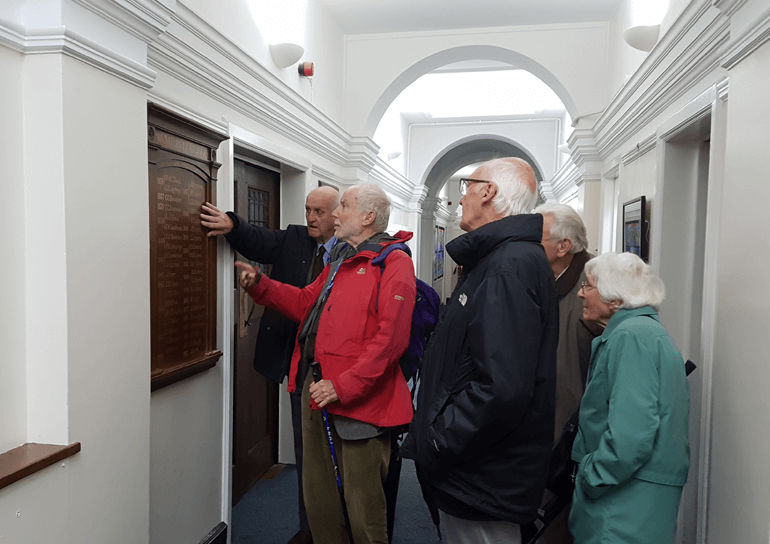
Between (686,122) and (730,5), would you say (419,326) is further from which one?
(730,5)

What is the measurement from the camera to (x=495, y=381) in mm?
1544

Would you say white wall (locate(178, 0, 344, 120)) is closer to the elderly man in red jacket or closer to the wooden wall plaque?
the wooden wall plaque

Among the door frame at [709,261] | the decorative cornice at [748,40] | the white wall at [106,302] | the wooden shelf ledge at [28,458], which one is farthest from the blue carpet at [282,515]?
the decorative cornice at [748,40]

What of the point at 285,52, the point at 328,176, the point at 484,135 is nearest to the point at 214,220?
the point at 285,52

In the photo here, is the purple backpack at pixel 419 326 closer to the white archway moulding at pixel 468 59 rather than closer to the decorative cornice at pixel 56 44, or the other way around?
the decorative cornice at pixel 56 44

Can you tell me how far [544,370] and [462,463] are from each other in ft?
1.27

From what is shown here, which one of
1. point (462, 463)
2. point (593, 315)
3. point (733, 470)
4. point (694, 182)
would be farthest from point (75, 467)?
point (694, 182)

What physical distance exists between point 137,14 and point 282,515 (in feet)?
9.64

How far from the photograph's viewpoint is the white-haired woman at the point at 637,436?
1726 mm

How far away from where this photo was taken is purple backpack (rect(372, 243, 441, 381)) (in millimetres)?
2604

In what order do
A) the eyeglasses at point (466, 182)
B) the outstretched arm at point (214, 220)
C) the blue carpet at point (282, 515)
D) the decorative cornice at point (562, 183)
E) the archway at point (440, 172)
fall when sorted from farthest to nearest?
the archway at point (440, 172)
the decorative cornice at point (562, 183)
the blue carpet at point (282, 515)
the outstretched arm at point (214, 220)
the eyeglasses at point (466, 182)

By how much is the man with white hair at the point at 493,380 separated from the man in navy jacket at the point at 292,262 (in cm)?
132

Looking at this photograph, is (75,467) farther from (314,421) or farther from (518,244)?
(518,244)

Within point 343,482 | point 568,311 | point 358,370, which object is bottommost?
point 343,482
